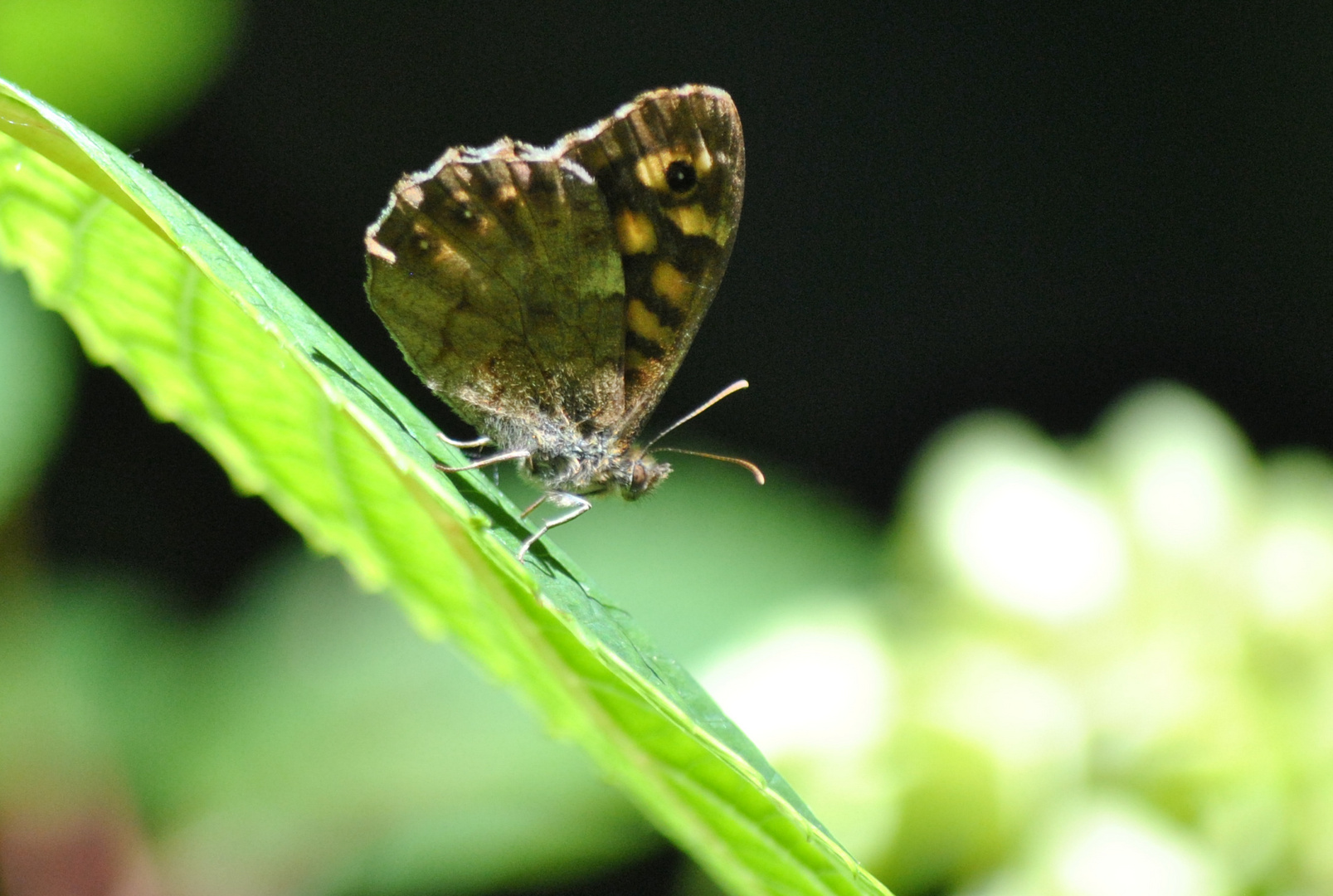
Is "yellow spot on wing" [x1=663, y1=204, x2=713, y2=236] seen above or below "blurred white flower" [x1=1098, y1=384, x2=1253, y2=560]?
below

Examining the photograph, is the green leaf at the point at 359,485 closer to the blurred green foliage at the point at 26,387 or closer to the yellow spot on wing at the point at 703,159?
the yellow spot on wing at the point at 703,159

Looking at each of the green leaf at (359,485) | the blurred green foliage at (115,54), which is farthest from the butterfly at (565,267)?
the blurred green foliage at (115,54)

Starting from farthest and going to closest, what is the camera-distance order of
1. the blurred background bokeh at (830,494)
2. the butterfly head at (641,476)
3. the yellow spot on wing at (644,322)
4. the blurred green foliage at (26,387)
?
the blurred green foliage at (26,387)
the butterfly head at (641,476)
the yellow spot on wing at (644,322)
the blurred background bokeh at (830,494)

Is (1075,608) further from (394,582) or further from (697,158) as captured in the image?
(394,582)

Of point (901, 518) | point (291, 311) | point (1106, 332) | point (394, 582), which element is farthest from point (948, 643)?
point (1106, 332)

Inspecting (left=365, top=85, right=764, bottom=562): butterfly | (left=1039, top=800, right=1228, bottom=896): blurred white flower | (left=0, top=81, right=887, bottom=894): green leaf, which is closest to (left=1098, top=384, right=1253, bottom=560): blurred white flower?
(left=1039, top=800, right=1228, bottom=896): blurred white flower

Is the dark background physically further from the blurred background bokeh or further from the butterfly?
the butterfly

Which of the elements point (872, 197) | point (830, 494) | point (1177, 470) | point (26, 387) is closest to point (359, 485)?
point (1177, 470)
